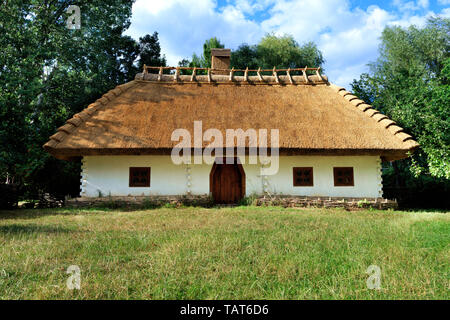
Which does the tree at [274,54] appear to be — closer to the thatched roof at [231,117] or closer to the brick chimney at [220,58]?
the brick chimney at [220,58]

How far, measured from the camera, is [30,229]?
606cm

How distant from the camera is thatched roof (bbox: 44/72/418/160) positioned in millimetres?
11055

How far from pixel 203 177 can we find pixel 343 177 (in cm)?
609

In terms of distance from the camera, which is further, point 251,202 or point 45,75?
point 45,75

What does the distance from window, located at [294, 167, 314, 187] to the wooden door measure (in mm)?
2403

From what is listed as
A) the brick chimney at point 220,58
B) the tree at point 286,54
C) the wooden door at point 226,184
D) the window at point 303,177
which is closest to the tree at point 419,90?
the window at point 303,177

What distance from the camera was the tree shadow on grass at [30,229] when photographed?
19.2 ft

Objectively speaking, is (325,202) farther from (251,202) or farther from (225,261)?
(225,261)

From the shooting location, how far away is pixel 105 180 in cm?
1179

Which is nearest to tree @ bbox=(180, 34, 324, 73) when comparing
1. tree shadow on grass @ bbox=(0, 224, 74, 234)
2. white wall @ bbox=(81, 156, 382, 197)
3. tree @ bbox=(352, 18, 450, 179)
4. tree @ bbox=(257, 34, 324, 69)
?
tree @ bbox=(257, 34, 324, 69)

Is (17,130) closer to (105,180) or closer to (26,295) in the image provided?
(105,180)

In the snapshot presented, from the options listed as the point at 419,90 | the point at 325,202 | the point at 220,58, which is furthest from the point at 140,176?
the point at 419,90

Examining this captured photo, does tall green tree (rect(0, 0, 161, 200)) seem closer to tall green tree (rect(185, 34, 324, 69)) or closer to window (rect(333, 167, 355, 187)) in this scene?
tall green tree (rect(185, 34, 324, 69))

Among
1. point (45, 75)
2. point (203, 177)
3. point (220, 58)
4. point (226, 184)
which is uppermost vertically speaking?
point (220, 58)
